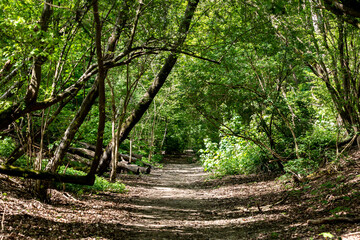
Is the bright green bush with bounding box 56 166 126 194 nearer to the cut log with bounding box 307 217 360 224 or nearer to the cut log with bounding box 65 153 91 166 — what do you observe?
the cut log with bounding box 65 153 91 166

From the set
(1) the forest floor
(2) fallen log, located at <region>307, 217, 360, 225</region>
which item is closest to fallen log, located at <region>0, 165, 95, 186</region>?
(1) the forest floor

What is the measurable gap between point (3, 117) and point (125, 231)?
10.3 feet

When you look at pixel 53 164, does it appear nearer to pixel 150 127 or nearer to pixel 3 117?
pixel 3 117

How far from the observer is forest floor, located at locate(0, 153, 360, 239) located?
4.91 meters

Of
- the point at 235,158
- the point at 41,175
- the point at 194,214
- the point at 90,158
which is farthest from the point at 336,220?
the point at 90,158

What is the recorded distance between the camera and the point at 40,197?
6688mm

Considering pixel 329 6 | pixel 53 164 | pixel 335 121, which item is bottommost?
pixel 53 164

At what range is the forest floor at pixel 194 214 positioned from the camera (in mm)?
4910

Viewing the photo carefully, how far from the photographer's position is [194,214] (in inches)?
307

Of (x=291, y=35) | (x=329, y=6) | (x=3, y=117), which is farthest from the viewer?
(x=291, y=35)

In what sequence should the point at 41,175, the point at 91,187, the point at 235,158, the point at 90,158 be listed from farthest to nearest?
the point at 235,158 → the point at 90,158 → the point at 91,187 → the point at 41,175

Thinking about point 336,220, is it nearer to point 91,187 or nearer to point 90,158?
point 91,187

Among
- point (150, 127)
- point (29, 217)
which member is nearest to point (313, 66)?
point (29, 217)

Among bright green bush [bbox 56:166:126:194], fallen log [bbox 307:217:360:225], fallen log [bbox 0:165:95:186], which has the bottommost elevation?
bright green bush [bbox 56:166:126:194]
